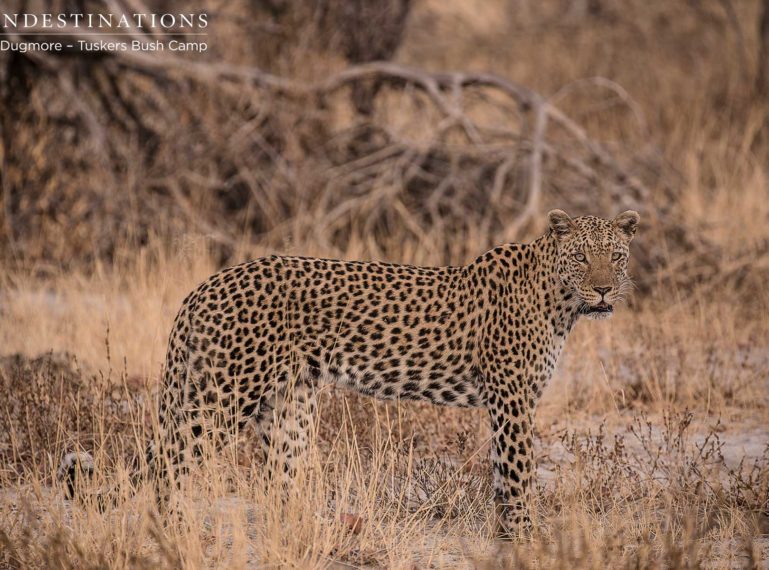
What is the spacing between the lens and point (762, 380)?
855cm

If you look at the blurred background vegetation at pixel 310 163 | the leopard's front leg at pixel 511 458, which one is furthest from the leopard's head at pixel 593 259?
the blurred background vegetation at pixel 310 163

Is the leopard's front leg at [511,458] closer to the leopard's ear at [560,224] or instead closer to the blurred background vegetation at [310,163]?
the leopard's ear at [560,224]

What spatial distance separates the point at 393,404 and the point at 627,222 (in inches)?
72.1

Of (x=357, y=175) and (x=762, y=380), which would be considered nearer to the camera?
(x=762, y=380)

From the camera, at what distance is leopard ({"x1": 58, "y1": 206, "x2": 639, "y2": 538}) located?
557 centimetres

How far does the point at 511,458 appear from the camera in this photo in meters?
5.82

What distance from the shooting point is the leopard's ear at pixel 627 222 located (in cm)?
611

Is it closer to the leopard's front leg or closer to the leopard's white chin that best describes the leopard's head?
the leopard's white chin

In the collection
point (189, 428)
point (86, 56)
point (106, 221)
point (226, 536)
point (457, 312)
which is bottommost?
point (226, 536)

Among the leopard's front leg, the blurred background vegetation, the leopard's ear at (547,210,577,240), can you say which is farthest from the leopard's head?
the blurred background vegetation

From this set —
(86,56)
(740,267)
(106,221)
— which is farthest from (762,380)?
(86,56)

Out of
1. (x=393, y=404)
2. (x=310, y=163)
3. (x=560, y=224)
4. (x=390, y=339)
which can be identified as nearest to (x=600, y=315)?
(x=560, y=224)

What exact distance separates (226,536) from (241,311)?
1.03m

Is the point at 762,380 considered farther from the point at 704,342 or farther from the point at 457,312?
the point at 457,312
